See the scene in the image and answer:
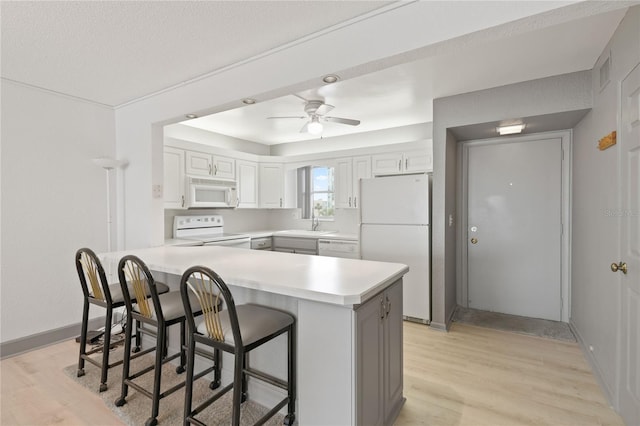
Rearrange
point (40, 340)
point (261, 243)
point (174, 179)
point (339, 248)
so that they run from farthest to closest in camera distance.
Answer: point (261, 243)
point (339, 248)
point (174, 179)
point (40, 340)

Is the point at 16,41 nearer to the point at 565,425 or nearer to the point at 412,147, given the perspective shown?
the point at 412,147

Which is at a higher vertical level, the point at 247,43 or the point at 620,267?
the point at 247,43

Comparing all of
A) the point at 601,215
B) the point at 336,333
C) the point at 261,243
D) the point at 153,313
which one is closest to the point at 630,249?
the point at 601,215

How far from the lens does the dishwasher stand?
433 centimetres

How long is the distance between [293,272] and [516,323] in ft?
9.65

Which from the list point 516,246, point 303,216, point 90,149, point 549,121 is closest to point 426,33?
point 549,121

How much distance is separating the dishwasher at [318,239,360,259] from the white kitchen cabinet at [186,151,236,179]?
165 centimetres

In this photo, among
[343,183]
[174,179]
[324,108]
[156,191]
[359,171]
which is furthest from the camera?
[343,183]

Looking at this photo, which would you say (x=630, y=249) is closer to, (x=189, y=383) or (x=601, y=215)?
(x=601, y=215)

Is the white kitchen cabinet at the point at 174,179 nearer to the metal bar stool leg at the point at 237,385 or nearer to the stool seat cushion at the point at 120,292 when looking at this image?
the stool seat cushion at the point at 120,292

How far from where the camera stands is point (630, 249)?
5.96 feet

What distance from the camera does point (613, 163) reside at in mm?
2121

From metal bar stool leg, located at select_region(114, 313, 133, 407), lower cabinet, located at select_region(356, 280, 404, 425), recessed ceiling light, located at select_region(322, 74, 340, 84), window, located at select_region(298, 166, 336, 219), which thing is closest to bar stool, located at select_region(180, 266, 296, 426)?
lower cabinet, located at select_region(356, 280, 404, 425)

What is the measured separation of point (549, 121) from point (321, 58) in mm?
2384
